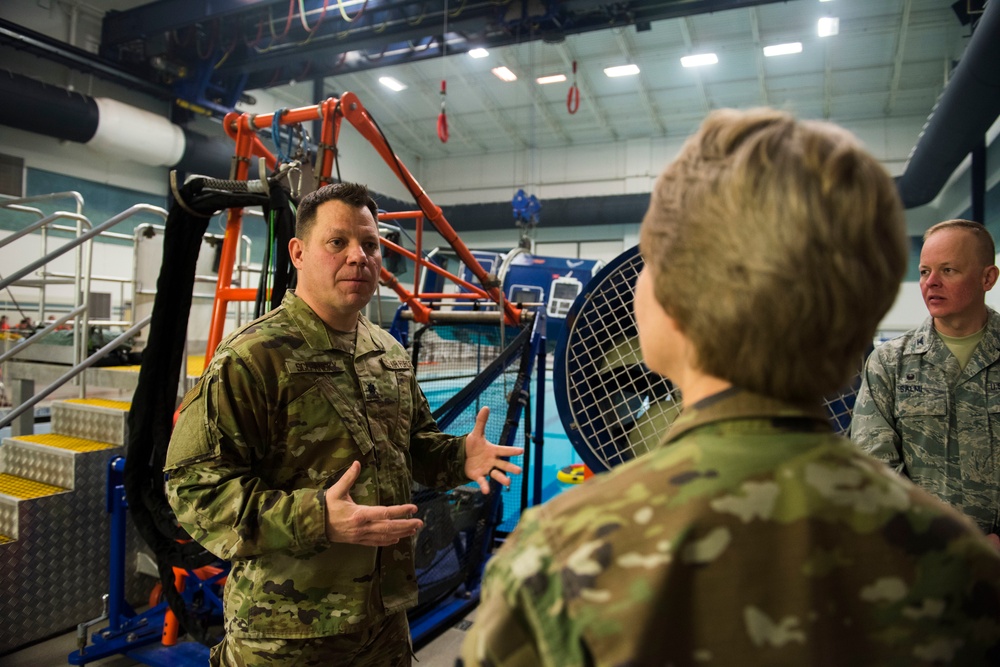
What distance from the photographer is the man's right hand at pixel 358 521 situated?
1.21 metres

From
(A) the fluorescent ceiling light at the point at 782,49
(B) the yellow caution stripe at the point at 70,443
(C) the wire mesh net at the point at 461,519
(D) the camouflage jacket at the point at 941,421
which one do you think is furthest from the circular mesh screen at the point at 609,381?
(A) the fluorescent ceiling light at the point at 782,49

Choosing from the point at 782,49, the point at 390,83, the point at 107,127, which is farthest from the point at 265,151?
the point at 390,83

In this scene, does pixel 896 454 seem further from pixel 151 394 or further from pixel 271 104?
pixel 271 104

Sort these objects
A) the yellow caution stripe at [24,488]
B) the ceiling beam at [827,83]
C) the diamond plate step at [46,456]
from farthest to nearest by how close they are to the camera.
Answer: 1. the ceiling beam at [827,83]
2. the diamond plate step at [46,456]
3. the yellow caution stripe at [24,488]

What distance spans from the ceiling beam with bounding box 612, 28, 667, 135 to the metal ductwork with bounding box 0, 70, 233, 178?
6424mm

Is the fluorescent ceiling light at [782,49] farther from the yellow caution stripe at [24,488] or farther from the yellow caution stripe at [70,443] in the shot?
the yellow caution stripe at [24,488]

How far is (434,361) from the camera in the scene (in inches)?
178

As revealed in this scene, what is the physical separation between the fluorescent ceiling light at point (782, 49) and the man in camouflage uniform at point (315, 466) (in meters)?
10.2

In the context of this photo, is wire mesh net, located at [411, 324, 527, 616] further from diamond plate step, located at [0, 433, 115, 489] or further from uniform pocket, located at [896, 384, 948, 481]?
diamond plate step, located at [0, 433, 115, 489]

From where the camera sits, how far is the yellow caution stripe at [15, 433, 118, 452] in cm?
317

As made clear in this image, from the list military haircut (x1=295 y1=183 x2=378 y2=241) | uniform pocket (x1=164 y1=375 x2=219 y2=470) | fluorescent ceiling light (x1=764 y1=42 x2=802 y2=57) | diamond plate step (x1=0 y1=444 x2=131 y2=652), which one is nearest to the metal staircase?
diamond plate step (x1=0 y1=444 x2=131 y2=652)

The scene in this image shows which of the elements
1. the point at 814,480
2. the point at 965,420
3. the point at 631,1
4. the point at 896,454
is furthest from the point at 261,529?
the point at 631,1

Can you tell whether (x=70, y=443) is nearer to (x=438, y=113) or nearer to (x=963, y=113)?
(x=963, y=113)

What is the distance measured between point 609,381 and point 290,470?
A: 2.56 feet
